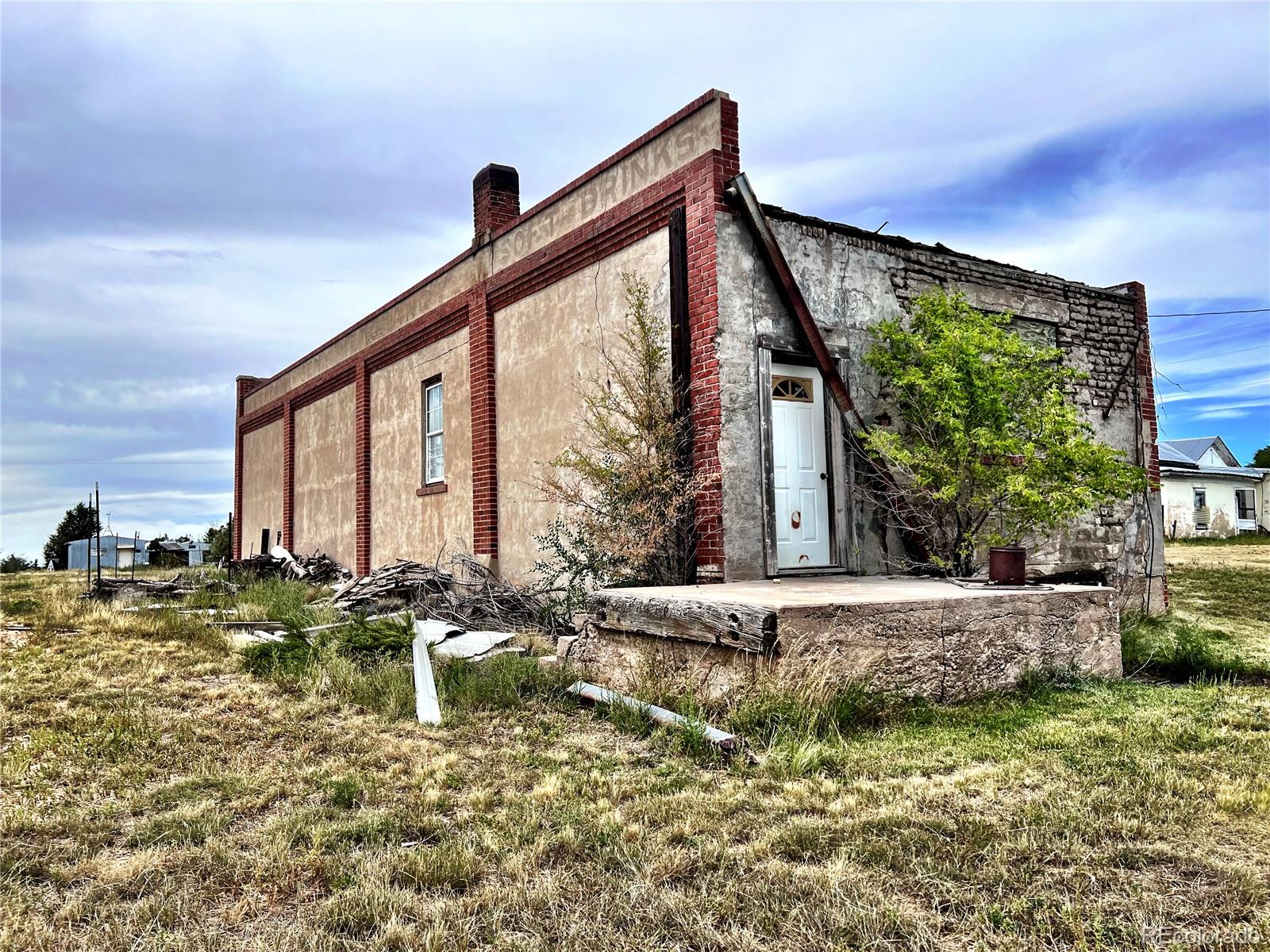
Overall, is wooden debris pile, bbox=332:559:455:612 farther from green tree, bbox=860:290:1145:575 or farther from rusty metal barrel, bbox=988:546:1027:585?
rusty metal barrel, bbox=988:546:1027:585

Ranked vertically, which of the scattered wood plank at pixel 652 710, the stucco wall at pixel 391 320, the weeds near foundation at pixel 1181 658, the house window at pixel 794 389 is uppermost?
the stucco wall at pixel 391 320

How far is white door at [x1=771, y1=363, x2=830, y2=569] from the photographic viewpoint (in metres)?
8.98

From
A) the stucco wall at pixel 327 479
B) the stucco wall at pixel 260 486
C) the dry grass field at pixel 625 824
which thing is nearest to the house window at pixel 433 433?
the stucco wall at pixel 327 479

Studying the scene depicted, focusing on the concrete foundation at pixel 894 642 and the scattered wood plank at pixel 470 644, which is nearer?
the concrete foundation at pixel 894 642

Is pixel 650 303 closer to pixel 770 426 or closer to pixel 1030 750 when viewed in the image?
pixel 770 426

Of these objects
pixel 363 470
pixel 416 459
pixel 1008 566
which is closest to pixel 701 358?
pixel 1008 566

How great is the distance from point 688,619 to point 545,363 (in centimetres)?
575

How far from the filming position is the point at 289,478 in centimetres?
1984

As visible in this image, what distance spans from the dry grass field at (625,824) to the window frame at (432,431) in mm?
7456

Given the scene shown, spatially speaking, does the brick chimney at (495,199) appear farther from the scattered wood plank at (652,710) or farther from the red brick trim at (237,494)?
the red brick trim at (237,494)

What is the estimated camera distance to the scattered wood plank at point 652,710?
460 cm

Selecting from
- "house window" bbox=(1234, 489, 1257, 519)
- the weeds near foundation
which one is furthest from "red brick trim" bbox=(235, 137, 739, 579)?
"house window" bbox=(1234, 489, 1257, 519)

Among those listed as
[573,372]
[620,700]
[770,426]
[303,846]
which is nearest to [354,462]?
[573,372]

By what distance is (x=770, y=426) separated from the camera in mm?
8656
